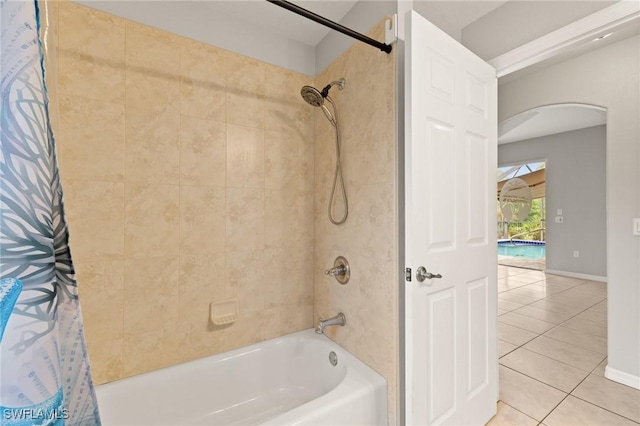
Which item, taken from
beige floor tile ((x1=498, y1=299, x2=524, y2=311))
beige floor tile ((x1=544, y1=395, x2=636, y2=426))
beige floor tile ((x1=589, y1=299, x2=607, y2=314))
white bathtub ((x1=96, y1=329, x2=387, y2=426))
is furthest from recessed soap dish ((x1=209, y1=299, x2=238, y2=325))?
beige floor tile ((x1=589, y1=299, x2=607, y2=314))

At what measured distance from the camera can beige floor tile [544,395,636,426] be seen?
1.67m

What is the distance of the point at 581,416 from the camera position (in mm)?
1724

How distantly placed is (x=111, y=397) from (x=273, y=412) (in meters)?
0.85

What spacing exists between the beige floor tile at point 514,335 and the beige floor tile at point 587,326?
0.55 metres

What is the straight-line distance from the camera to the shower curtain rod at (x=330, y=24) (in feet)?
3.78

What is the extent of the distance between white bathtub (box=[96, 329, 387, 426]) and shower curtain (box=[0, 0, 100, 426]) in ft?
3.26

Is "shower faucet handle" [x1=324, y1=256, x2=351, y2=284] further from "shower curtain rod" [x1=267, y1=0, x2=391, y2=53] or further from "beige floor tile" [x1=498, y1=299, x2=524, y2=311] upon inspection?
"beige floor tile" [x1=498, y1=299, x2=524, y2=311]

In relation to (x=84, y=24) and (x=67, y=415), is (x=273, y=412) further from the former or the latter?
(x=84, y=24)

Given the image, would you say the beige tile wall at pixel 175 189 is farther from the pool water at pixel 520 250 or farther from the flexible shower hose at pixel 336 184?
the pool water at pixel 520 250

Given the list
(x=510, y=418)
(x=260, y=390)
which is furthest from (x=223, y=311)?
(x=510, y=418)

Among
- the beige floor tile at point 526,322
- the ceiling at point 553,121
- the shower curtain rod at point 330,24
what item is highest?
the ceiling at point 553,121

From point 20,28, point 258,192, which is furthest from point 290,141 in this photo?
point 20,28

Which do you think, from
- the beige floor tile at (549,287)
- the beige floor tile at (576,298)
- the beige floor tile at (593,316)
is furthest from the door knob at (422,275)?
the beige floor tile at (549,287)

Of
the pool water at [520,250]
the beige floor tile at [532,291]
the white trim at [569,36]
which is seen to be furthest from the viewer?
the pool water at [520,250]
